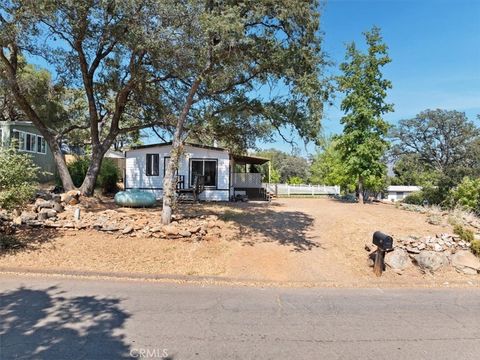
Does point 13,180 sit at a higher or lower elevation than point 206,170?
lower

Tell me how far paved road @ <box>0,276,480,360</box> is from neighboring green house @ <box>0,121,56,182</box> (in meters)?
14.9

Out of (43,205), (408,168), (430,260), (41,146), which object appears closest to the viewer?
(430,260)

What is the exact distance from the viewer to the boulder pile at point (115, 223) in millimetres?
8766

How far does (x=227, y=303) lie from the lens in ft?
17.9

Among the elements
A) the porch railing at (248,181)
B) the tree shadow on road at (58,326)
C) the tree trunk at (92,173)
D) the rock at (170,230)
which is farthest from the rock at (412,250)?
the porch railing at (248,181)

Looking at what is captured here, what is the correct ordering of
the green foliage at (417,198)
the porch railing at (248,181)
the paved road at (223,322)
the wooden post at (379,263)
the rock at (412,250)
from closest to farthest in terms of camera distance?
the paved road at (223,322), the wooden post at (379,263), the rock at (412,250), the green foliage at (417,198), the porch railing at (248,181)

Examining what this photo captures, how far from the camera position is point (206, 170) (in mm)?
17734

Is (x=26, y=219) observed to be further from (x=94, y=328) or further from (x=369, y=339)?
(x=369, y=339)

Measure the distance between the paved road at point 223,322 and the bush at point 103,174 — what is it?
13899 mm

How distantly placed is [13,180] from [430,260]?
951 cm

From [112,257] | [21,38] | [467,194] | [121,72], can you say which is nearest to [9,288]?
[112,257]

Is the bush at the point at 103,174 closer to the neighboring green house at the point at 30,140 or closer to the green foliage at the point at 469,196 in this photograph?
the neighboring green house at the point at 30,140

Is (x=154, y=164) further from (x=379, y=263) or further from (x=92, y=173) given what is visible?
(x=379, y=263)

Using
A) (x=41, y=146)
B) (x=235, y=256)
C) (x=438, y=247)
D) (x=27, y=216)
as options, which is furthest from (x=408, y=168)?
(x=27, y=216)
